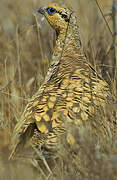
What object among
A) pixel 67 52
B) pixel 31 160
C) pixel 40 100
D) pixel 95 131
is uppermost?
pixel 67 52

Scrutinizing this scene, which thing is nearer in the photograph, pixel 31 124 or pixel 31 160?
pixel 31 160

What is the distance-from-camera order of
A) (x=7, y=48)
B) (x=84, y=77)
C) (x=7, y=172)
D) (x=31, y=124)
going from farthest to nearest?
(x=7, y=48), (x=84, y=77), (x=31, y=124), (x=7, y=172)

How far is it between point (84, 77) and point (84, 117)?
2.30 feet

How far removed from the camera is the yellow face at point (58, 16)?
3.99m

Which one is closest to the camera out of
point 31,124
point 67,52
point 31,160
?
point 31,160

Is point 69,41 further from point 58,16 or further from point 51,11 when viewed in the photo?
point 51,11

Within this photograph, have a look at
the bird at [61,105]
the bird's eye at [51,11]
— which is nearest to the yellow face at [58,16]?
the bird's eye at [51,11]

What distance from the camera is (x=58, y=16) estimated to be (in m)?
4.03

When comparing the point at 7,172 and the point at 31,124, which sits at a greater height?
the point at 31,124

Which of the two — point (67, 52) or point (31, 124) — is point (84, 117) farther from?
point (67, 52)

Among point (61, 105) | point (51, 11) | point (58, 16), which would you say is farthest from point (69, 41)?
point (61, 105)

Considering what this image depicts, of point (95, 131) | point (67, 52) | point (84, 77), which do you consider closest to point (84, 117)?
point (95, 131)

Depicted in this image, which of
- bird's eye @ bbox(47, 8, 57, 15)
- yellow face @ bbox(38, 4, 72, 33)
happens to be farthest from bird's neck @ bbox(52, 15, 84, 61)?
bird's eye @ bbox(47, 8, 57, 15)

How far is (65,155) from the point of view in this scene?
234 centimetres
